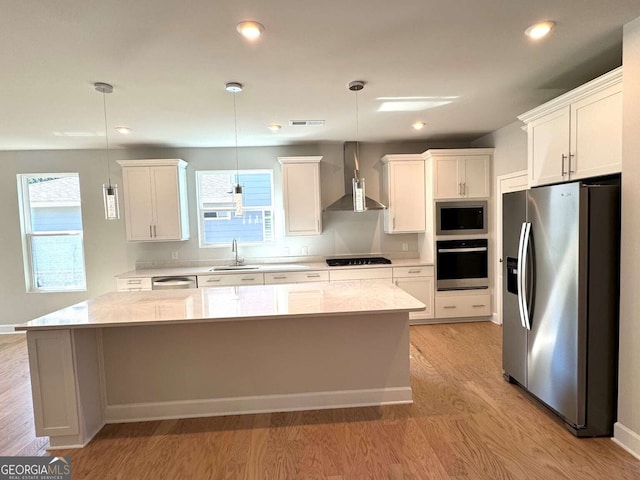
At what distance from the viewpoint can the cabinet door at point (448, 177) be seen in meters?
4.38

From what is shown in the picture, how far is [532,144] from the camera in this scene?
2869 millimetres

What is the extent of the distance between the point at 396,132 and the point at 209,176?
Result: 8.99 ft

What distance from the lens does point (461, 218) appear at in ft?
14.5

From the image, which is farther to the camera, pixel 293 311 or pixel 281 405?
pixel 281 405

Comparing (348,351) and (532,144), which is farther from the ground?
(532,144)

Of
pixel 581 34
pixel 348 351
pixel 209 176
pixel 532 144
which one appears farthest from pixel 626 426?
pixel 209 176

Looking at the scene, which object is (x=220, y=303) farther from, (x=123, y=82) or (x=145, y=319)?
(x=123, y=82)

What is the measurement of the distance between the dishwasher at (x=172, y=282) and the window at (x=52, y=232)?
150 cm

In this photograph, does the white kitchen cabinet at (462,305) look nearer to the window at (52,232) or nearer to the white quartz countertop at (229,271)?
the white quartz countertop at (229,271)

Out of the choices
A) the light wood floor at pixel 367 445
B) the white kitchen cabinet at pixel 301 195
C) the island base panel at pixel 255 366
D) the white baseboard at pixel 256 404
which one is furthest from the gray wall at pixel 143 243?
the white baseboard at pixel 256 404

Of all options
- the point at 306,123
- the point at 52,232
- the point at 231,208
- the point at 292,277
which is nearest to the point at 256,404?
the point at 292,277

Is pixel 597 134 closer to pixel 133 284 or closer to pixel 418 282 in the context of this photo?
pixel 418 282

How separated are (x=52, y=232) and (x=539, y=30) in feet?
19.6

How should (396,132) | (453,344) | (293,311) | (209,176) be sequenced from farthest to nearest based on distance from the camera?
(209,176) < (396,132) < (453,344) < (293,311)
